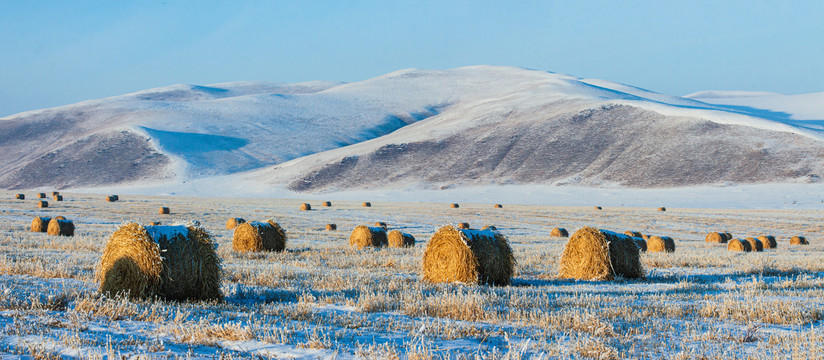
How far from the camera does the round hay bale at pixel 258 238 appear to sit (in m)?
17.9

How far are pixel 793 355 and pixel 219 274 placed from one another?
7.32 meters

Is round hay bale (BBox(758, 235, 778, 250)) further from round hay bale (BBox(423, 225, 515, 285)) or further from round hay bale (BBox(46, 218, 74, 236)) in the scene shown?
round hay bale (BBox(46, 218, 74, 236))

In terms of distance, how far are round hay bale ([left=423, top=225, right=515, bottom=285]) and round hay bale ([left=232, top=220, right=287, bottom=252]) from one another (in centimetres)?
693

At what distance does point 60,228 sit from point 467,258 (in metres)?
15.7

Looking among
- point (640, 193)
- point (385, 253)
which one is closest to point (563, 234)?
point (385, 253)

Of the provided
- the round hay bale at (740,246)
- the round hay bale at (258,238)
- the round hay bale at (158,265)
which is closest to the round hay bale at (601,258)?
the round hay bale at (158,265)

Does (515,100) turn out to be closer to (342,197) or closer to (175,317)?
(342,197)

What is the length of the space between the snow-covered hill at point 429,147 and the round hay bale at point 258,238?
75995mm

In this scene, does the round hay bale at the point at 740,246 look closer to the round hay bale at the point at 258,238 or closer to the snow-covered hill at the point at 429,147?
the round hay bale at the point at 258,238

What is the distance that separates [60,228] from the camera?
21484 millimetres

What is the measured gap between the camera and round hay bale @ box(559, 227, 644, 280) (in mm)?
13148

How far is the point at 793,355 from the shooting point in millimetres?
6094

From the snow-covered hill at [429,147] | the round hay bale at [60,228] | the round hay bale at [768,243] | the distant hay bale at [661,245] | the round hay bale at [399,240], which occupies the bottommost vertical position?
the round hay bale at [768,243]

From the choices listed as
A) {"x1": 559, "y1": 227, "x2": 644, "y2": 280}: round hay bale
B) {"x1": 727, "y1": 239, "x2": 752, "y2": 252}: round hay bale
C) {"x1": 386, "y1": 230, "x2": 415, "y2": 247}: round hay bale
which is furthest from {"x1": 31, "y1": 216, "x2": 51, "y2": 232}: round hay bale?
{"x1": 727, "y1": 239, "x2": 752, "y2": 252}: round hay bale
